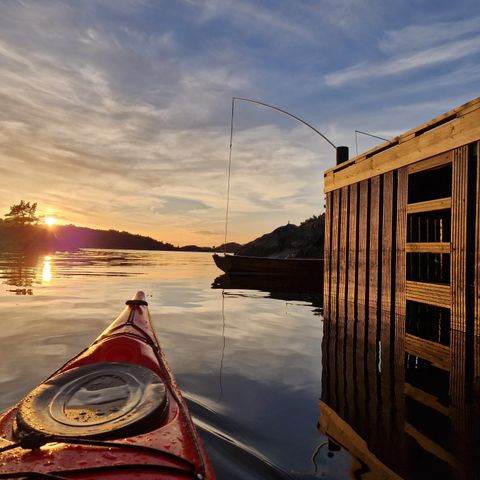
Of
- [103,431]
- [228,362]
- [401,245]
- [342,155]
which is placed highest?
[342,155]

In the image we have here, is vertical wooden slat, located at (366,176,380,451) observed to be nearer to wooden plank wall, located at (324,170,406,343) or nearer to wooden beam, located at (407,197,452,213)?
wooden plank wall, located at (324,170,406,343)

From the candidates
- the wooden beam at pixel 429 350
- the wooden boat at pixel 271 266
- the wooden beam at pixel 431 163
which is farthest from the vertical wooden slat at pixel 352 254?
the wooden boat at pixel 271 266

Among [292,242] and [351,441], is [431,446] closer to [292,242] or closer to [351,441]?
[351,441]

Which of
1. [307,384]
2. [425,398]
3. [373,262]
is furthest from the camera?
[373,262]

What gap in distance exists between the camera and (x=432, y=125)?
27.7ft

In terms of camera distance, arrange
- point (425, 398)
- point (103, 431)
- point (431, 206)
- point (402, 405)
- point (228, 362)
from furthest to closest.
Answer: point (431, 206), point (228, 362), point (425, 398), point (402, 405), point (103, 431)

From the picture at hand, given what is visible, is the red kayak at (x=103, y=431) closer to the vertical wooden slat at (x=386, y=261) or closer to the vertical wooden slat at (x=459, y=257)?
the vertical wooden slat at (x=459, y=257)

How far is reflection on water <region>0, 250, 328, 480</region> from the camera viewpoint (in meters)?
3.71

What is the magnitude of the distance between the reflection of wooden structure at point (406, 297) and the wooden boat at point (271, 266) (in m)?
10.8

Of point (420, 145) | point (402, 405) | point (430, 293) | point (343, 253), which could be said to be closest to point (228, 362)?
point (402, 405)

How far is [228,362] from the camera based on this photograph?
7008 mm

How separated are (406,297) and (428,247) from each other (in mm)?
1311

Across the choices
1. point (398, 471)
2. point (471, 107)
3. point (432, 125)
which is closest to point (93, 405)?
point (398, 471)

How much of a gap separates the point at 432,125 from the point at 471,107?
3.59ft
